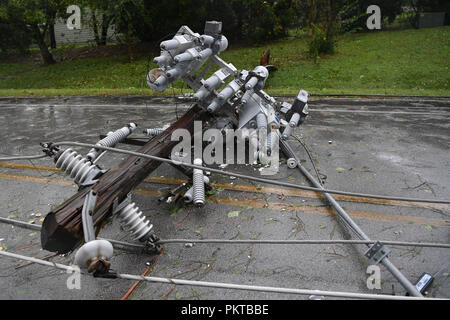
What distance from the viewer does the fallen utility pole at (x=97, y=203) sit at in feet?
10.2

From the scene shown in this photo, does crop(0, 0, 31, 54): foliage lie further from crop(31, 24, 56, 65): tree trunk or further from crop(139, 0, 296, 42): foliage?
crop(139, 0, 296, 42): foliage

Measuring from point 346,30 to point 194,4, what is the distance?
966 cm

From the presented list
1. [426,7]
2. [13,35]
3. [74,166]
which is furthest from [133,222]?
[426,7]

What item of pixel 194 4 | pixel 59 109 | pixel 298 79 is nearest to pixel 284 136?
pixel 59 109

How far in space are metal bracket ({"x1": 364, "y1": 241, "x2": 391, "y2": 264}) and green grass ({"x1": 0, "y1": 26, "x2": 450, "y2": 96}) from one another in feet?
29.5

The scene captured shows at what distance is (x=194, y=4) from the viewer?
19.1 m

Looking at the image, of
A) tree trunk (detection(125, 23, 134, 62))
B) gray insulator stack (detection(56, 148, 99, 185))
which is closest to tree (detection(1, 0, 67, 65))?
tree trunk (detection(125, 23, 134, 62))

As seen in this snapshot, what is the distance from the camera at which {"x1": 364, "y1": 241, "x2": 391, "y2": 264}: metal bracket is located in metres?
3.21

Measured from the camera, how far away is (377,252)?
326cm

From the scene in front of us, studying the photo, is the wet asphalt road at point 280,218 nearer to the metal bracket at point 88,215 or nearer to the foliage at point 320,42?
the metal bracket at point 88,215

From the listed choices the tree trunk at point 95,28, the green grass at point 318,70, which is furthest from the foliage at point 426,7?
the tree trunk at point 95,28

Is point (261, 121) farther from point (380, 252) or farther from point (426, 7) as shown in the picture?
point (426, 7)

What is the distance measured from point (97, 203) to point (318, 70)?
1337 centimetres
